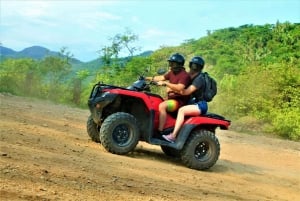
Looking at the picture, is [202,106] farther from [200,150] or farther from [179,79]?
[200,150]

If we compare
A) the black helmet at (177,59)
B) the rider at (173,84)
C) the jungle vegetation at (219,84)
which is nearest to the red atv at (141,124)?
the rider at (173,84)

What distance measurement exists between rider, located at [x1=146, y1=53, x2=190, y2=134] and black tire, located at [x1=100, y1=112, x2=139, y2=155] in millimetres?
595

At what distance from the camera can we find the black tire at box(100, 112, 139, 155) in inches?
352

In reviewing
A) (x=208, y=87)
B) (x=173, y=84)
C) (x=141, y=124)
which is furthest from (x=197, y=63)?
(x=141, y=124)

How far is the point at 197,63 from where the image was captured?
9.52 meters

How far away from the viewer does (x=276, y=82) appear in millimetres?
30906

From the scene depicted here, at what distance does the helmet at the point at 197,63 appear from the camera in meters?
9.52

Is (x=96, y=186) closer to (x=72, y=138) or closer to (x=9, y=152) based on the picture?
(x=9, y=152)

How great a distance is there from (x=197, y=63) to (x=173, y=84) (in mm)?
563

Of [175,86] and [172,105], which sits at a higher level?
[175,86]

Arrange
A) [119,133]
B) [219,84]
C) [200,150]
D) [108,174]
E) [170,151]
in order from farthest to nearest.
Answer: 1. [219,84]
2. [170,151]
3. [200,150]
4. [119,133]
5. [108,174]

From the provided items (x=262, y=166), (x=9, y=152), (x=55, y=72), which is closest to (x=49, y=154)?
(x=9, y=152)

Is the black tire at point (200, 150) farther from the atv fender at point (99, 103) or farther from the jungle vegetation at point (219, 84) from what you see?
the jungle vegetation at point (219, 84)

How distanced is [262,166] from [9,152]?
6.72 meters
